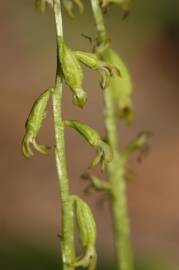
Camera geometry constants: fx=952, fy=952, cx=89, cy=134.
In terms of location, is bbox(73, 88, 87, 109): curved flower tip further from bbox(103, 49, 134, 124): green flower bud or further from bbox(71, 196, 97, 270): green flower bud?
bbox(103, 49, 134, 124): green flower bud

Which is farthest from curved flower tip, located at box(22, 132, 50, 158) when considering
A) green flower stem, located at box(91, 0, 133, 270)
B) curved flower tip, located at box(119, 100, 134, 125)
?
curved flower tip, located at box(119, 100, 134, 125)

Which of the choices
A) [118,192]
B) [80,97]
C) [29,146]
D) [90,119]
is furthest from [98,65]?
[90,119]

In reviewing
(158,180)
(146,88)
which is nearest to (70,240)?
(158,180)

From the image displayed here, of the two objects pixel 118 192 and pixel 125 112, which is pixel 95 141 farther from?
pixel 125 112

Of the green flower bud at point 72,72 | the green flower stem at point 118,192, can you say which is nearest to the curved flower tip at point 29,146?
the green flower bud at point 72,72

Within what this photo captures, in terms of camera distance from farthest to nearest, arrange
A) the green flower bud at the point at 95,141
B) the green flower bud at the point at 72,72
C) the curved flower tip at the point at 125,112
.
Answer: the curved flower tip at the point at 125,112
the green flower bud at the point at 95,141
the green flower bud at the point at 72,72

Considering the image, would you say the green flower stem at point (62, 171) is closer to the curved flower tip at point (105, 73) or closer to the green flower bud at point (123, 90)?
the curved flower tip at point (105, 73)

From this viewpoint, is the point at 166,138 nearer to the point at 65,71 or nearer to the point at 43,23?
the point at 43,23
